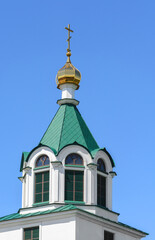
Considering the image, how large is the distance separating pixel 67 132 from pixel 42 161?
6.35 feet

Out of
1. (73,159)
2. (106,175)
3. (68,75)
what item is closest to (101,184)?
(106,175)

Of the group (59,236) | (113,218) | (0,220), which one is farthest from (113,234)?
(0,220)

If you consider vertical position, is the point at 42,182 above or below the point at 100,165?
below

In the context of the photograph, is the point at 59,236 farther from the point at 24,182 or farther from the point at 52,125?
the point at 52,125

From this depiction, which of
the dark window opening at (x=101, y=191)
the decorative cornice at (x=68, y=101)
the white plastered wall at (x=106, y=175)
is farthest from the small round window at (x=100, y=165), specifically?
the decorative cornice at (x=68, y=101)

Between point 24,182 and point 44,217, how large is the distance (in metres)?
3.13

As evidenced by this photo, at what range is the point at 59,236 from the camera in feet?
107

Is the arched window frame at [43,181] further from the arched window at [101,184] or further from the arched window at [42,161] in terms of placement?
the arched window at [101,184]

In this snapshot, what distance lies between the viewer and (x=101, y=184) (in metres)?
35.2

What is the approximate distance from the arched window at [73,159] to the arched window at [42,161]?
0.95m

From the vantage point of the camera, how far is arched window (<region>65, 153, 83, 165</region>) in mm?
34719

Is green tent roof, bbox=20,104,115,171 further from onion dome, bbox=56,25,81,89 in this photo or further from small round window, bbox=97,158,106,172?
onion dome, bbox=56,25,81,89

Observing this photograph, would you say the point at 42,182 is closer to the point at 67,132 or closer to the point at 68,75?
the point at 67,132

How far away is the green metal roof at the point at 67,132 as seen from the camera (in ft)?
116
